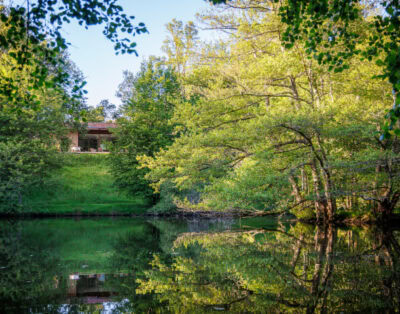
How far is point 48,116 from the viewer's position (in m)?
33.7

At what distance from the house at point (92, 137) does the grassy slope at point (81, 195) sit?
587 cm

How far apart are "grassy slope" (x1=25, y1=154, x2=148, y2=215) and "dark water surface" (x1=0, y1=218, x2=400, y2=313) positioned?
19557 mm

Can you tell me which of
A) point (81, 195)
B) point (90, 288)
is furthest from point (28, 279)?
point (81, 195)

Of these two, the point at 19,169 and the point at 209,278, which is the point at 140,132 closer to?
the point at 19,169

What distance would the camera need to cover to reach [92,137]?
171 feet

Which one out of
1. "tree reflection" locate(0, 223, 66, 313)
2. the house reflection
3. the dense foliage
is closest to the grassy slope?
the dense foliage

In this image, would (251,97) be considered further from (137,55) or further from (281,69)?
(137,55)

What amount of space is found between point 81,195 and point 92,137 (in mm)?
17983

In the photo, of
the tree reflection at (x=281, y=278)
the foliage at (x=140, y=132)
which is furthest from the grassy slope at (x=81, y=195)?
the tree reflection at (x=281, y=278)

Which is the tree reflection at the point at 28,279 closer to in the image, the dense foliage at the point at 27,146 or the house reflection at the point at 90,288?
the house reflection at the point at 90,288

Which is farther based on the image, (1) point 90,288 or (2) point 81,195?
(2) point 81,195

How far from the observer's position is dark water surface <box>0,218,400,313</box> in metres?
5.33

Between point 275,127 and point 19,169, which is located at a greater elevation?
point 275,127

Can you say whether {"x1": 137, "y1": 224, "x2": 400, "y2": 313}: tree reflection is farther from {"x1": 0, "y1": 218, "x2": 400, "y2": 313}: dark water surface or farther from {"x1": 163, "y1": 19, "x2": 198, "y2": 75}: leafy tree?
{"x1": 163, "y1": 19, "x2": 198, "y2": 75}: leafy tree
